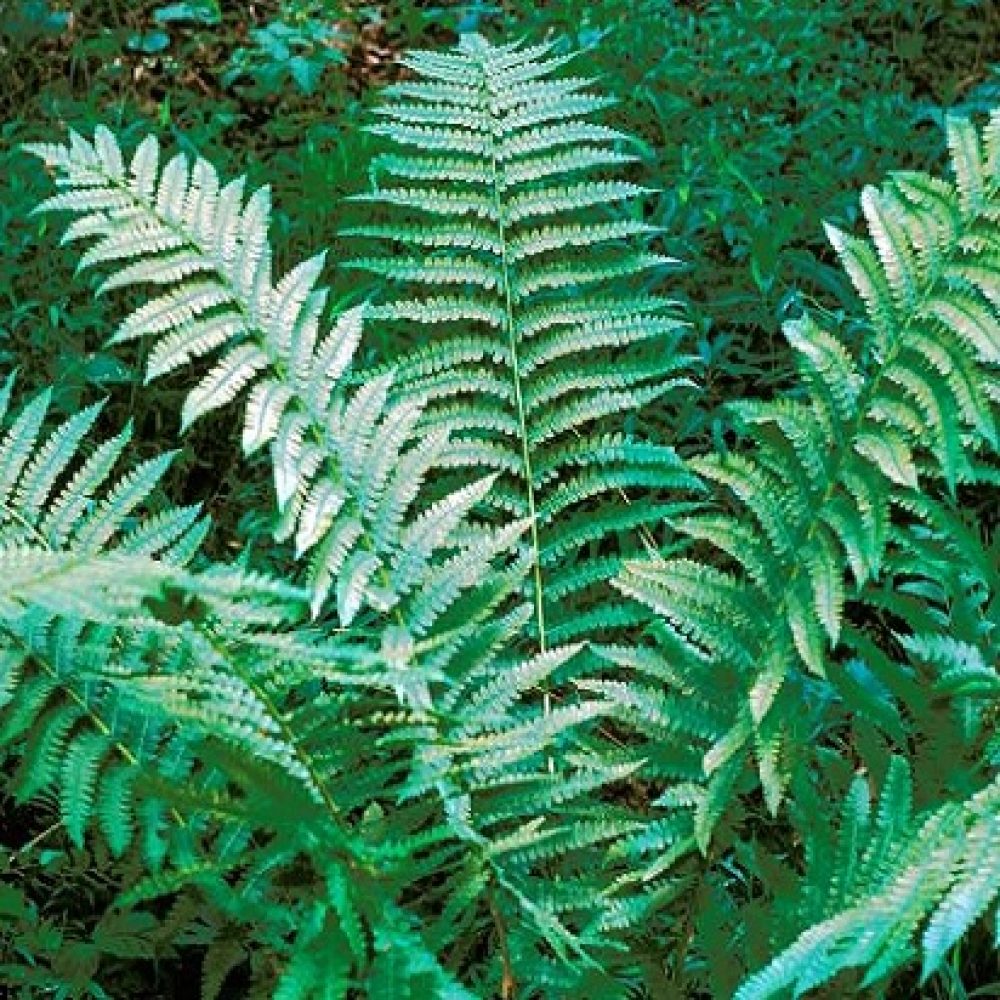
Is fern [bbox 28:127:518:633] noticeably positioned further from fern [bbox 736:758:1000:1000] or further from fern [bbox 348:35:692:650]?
fern [bbox 736:758:1000:1000]

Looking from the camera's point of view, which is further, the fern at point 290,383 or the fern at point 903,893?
the fern at point 290,383

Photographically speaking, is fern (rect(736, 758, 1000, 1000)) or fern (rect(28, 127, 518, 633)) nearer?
fern (rect(736, 758, 1000, 1000))

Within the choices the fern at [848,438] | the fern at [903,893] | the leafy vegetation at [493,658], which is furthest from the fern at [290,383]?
the fern at [903,893]

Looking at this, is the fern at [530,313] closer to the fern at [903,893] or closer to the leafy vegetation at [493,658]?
the leafy vegetation at [493,658]

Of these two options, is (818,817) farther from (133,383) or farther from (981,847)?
(133,383)

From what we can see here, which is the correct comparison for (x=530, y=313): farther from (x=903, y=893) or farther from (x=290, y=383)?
(x=903, y=893)

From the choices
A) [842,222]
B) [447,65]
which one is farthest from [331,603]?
[842,222]

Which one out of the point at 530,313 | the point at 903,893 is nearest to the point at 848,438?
the point at 530,313

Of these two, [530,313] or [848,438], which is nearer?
[848,438]

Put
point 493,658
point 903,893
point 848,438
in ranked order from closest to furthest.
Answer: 1. point 903,893
2. point 848,438
3. point 493,658

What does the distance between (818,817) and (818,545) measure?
0.30m

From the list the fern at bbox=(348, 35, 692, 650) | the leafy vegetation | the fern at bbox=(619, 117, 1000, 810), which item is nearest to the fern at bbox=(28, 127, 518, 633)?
the leafy vegetation

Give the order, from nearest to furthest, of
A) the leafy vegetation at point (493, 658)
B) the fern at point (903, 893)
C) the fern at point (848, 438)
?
the fern at point (903, 893)
the leafy vegetation at point (493, 658)
the fern at point (848, 438)

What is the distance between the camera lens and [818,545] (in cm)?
178
